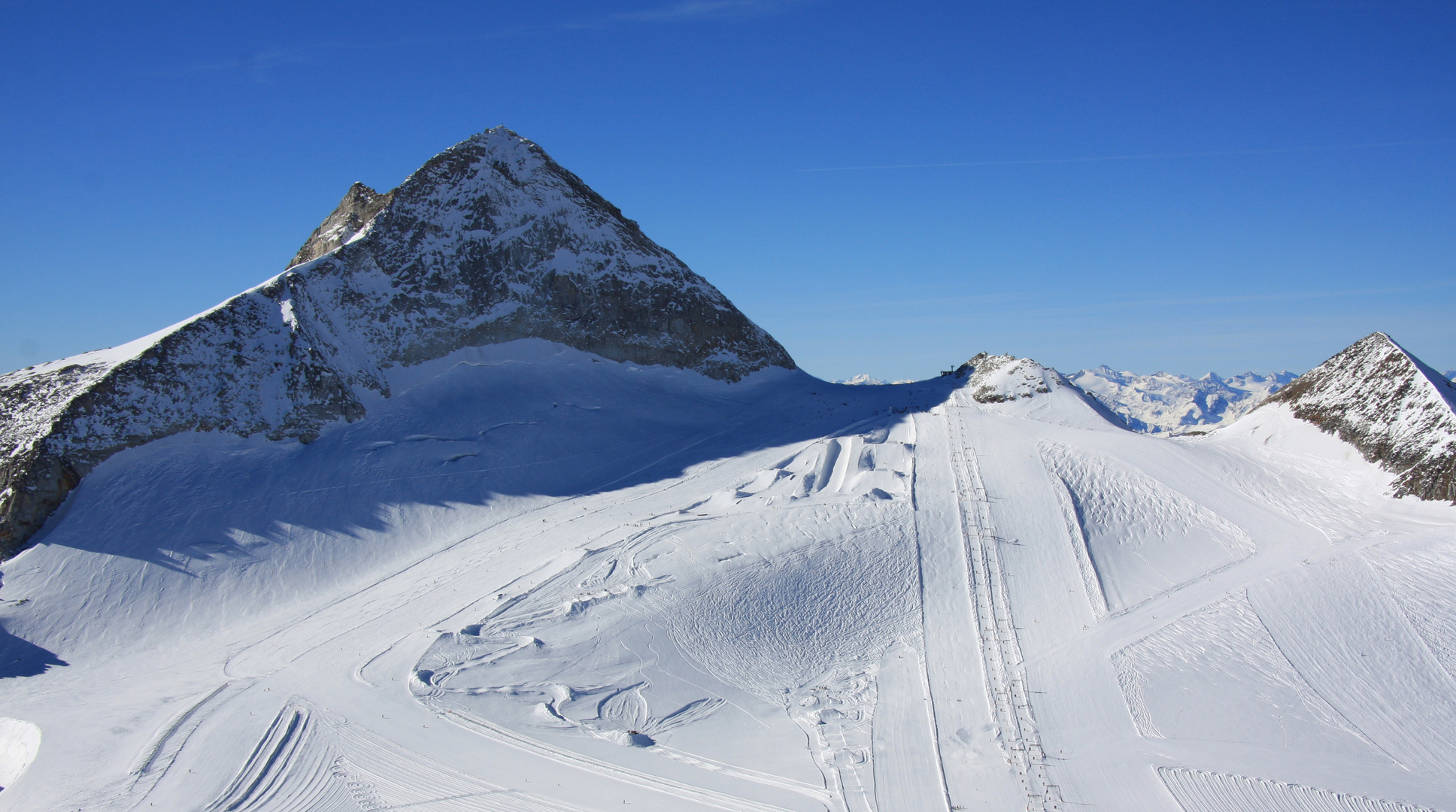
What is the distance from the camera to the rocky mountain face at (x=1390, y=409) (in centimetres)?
2800

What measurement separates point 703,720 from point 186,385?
24307 millimetres

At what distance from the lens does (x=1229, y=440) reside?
34531mm

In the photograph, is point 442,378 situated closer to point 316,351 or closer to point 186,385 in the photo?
point 316,351

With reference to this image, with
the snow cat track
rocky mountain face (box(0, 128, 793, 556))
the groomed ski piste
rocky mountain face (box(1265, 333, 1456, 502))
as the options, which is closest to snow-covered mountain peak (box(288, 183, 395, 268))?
rocky mountain face (box(0, 128, 793, 556))

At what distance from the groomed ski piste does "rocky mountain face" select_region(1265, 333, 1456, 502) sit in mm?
913

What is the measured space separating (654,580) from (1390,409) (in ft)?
94.2

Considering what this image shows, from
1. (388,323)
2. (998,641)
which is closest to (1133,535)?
(998,641)

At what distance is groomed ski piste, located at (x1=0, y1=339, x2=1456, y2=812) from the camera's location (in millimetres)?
17234

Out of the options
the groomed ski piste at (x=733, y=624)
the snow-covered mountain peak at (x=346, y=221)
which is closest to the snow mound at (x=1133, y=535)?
the groomed ski piste at (x=733, y=624)

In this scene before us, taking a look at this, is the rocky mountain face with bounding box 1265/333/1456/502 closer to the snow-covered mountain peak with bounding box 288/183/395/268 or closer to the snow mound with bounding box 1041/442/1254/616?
the snow mound with bounding box 1041/442/1254/616

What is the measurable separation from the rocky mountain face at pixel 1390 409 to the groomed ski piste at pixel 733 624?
0.91 metres

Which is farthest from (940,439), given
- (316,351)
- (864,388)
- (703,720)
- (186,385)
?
(186,385)

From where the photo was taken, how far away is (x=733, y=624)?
2302 cm

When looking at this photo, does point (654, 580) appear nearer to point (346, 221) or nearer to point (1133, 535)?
point (1133, 535)
